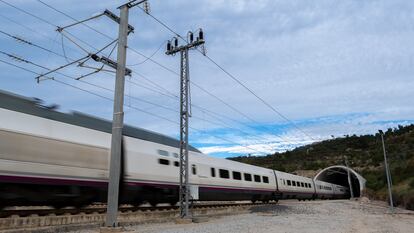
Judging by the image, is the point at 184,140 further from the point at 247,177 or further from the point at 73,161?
the point at 247,177

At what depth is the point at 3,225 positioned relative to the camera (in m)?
11.3

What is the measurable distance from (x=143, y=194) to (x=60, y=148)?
558 centimetres

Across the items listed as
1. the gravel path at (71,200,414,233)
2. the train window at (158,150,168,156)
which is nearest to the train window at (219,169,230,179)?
the gravel path at (71,200,414,233)

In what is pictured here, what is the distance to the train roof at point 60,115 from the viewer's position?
46.3 feet

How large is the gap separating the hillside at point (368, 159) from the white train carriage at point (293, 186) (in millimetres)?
10689

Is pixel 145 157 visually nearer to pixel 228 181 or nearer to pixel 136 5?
pixel 136 5

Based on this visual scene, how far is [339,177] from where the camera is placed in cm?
8844

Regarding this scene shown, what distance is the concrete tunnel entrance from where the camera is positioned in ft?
225

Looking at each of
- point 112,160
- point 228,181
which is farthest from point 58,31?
point 228,181

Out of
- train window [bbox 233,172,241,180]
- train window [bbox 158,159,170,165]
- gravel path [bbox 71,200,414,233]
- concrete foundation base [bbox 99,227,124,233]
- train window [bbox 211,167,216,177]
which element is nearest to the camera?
concrete foundation base [bbox 99,227,124,233]

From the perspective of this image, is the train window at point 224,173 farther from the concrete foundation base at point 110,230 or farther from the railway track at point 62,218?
the concrete foundation base at point 110,230

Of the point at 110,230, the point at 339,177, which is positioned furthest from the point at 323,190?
the point at 110,230

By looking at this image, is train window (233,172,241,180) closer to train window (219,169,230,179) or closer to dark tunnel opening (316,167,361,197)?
train window (219,169,230,179)

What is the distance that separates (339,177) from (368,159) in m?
14.2
